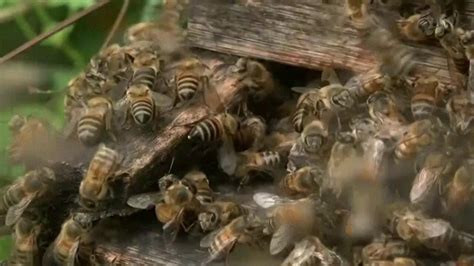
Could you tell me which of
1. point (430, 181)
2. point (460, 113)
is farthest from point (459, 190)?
point (460, 113)

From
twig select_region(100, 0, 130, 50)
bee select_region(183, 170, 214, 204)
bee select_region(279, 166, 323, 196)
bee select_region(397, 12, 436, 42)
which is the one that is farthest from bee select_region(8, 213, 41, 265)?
bee select_region(397, 12, 436, 42)

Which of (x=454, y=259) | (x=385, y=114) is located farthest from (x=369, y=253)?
(x=385, y=114)

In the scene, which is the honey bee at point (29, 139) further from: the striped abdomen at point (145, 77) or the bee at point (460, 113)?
the bee at point (460, 113)

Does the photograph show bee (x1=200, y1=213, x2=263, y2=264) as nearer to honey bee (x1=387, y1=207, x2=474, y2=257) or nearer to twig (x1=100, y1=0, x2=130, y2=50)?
honey bee (x1=387, y1=207, x2=474, y2=257)

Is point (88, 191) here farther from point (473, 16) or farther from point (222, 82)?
point (473, 16)

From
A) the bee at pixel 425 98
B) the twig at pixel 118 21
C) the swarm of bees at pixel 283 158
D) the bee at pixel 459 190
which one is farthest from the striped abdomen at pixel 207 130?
the twig at pixel 118 21
